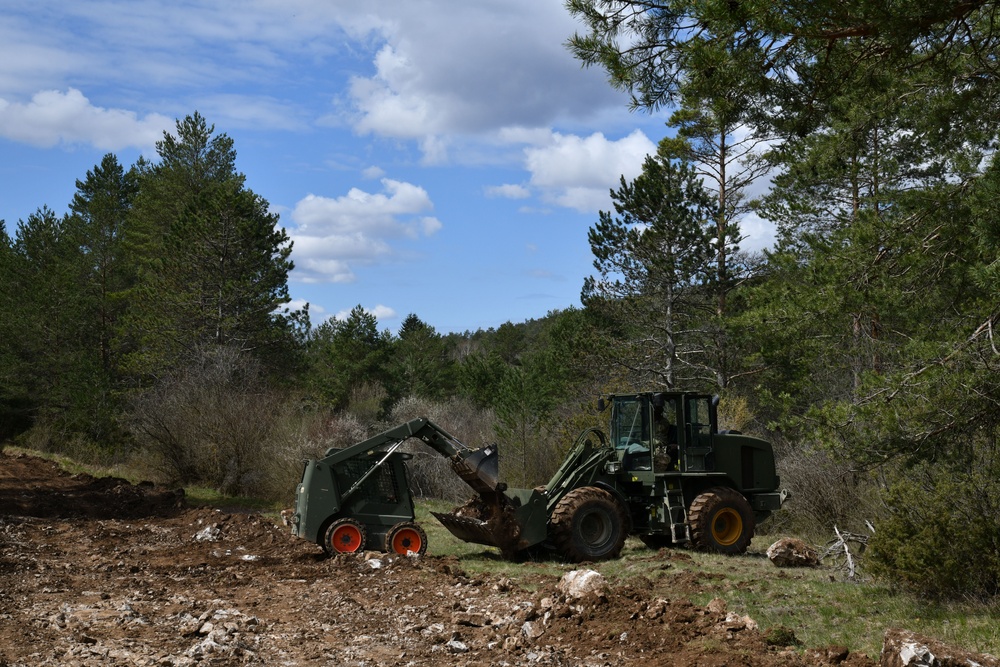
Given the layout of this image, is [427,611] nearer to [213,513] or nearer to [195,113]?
[213,513]

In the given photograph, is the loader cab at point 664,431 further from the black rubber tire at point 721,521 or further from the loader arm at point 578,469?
the black rubber tire at point 721,521

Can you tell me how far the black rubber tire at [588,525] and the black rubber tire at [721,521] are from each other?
1162 mm

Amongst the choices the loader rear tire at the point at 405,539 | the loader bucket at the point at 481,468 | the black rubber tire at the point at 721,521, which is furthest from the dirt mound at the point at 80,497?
the black rubber tire at the point at 721,521

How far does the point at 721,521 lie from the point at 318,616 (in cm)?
691

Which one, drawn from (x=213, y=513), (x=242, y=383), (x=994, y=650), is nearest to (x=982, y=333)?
(x=994, y=650)

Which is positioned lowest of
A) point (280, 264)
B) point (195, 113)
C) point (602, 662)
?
point (602, 662)

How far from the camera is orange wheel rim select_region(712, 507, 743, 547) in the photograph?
14086 mm

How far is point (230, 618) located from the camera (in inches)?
358

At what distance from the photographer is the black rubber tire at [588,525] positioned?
42.6 ft

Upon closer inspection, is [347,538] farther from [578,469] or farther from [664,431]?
[664,431]

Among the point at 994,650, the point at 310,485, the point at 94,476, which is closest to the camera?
the point at 994,650

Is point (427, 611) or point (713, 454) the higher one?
point (713, 454)

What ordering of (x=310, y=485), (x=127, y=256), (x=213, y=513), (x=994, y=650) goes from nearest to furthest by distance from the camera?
(x=994, y=650)
(x=310, y=485)
(x=213, y=513)
(x=127, y=256)

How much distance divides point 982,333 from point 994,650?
11.5 ft
